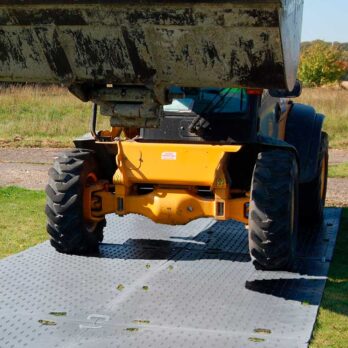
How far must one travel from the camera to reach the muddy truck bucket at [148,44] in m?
5.45

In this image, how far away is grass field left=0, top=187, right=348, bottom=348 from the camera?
5.84 metres

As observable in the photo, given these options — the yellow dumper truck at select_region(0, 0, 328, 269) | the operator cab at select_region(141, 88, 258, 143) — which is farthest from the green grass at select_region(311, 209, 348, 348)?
the operator cab at select_region(141, 88, 258, 143)

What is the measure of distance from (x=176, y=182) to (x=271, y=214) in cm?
92

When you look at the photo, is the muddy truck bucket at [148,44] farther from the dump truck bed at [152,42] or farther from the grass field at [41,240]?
the grass field at [41,240]

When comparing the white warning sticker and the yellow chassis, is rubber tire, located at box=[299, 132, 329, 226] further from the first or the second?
the white warning sticker

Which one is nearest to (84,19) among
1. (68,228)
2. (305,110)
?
(68,228)

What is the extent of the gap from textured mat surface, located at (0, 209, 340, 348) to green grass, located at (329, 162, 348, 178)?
183 inches

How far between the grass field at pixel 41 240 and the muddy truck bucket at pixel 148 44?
5.60 feet

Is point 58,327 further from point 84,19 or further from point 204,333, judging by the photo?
point 84,19

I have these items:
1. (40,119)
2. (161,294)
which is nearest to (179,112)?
(161,294)

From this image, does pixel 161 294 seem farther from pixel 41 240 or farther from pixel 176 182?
pixel 41 240

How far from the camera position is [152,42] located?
5.72m

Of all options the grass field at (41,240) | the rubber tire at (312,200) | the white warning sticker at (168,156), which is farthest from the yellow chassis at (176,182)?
the rubber tire at (312,200)

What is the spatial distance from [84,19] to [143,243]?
3.29 meters
